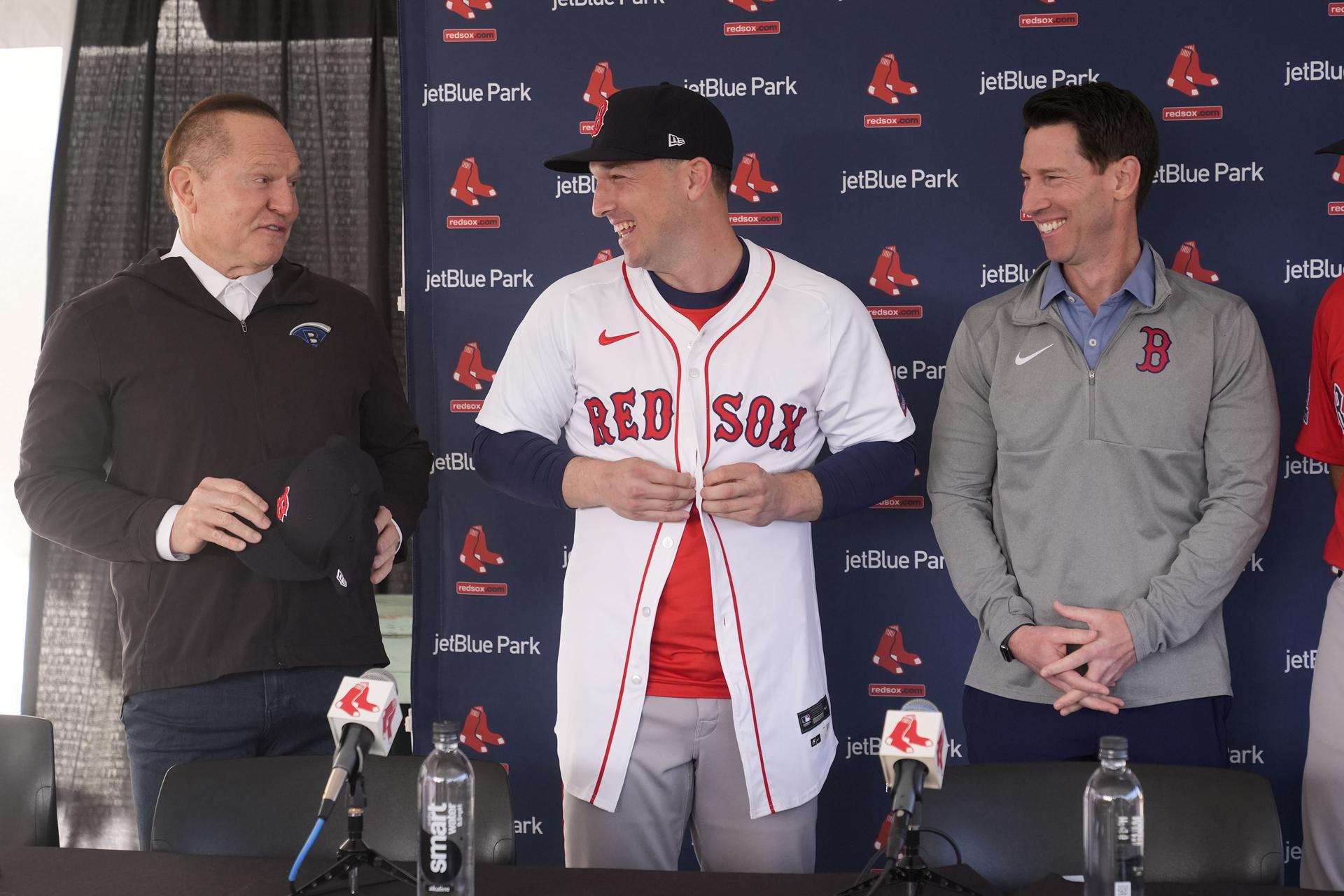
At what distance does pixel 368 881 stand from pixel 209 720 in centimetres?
78

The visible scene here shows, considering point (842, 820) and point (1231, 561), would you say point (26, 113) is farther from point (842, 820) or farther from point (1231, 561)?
point (1231, 561)

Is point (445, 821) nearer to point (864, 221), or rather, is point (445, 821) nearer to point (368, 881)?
point (368, 881)

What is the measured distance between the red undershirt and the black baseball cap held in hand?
1.82 ft

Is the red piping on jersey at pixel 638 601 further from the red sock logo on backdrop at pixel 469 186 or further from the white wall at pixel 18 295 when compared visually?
the white wall at pixel 18 295

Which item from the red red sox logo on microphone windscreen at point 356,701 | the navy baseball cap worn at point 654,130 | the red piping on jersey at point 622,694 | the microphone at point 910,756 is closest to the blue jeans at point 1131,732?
the red piping on jersey at point 622,694

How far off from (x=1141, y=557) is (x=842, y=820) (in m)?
1.16

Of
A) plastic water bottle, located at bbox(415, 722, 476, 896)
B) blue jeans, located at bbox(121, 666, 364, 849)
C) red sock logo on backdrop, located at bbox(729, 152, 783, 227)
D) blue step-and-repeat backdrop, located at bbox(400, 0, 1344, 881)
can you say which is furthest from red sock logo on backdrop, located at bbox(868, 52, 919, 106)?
plastic water bottle, located at bbox(415, 722, 476, 896)

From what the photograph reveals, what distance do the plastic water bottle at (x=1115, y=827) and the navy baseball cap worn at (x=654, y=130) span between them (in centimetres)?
132

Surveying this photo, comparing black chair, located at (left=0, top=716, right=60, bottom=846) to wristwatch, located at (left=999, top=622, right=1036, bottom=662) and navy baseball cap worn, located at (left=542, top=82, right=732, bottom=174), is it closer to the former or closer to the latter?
navy baseball cap worn, located at (left=542, top=82, right=732, bottom=174)

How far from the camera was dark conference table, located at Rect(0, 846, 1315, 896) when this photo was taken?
155cm

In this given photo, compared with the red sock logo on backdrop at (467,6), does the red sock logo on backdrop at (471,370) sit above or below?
Result: below

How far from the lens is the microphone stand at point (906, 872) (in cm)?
132

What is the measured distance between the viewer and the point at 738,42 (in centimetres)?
299

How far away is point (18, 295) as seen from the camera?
3490mm
